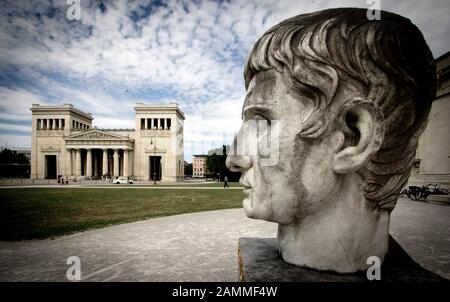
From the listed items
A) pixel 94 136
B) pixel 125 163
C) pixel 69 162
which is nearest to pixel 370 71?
pixel 125 163

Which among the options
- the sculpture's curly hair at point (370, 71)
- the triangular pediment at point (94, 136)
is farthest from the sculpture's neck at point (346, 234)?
the triangular pediment at point (94, 136)

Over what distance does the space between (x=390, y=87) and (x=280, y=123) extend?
2.00 ft

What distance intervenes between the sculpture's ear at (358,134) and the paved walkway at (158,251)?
2.79 meters

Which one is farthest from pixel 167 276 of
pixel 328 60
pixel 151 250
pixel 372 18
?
pixel 372 18

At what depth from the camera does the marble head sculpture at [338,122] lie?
1367mm

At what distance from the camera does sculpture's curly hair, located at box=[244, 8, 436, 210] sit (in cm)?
136

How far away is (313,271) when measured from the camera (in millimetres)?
1582

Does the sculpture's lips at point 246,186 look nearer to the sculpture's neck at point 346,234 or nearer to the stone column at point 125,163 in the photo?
the sculpture's neck at point 346,234

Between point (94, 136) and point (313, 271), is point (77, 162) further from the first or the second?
point (313, 271)

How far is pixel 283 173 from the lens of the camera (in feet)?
4.95

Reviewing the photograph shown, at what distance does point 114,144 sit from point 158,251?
63.0 meters

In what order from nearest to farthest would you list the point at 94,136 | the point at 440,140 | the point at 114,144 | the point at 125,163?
the point at 440,140 → the point at 125,163 → the point at 114,144 → the point at 94,136

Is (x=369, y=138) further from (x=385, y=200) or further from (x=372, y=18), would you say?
(x=372, y=18)

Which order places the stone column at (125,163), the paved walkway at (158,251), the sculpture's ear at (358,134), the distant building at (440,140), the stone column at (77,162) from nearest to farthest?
the sculpture's ear at (358,134)
the paved walkway at (158,251)
the distant building at (440,140)
the stone column at (125,163)
the stone column at (77,162)
